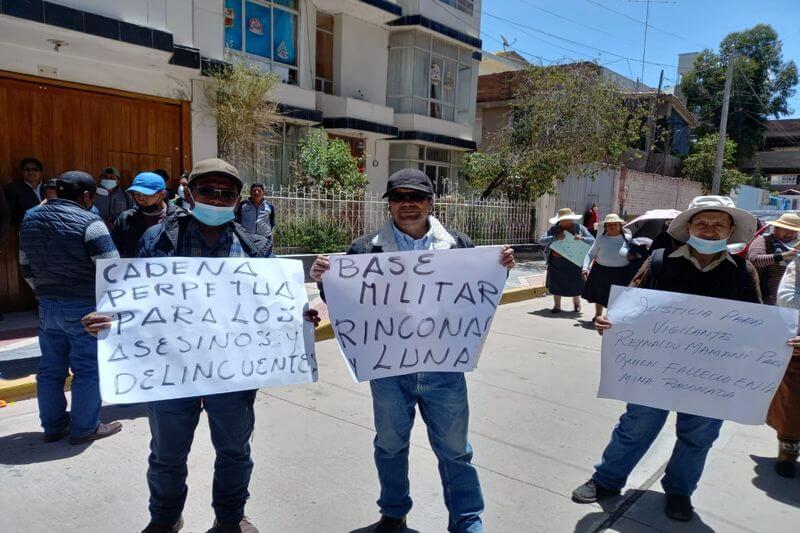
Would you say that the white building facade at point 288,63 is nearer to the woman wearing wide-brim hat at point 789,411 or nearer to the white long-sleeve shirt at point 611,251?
the white long-sleeve shirt at point 611,251

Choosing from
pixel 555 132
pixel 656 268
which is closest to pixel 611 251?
pixel 656 268

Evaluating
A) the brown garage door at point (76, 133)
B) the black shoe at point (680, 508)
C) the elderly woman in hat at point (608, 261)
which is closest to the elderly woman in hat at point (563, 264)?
the elderly woman in hat at point (608, 261)

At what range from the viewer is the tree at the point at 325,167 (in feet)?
40.7

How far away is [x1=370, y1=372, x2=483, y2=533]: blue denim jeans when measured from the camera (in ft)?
8.65

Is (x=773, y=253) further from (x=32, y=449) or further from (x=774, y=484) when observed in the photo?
(x=32, y=449)

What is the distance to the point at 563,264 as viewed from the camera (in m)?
8.78

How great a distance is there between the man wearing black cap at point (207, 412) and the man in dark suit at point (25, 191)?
5612 mm

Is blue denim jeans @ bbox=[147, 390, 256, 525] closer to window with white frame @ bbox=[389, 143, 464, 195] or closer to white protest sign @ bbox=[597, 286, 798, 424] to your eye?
white protest sign @ bbox=[597, 286, 798, 424]

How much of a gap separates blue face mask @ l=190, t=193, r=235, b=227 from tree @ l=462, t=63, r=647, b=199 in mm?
13685

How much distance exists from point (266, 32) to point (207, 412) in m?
13.0

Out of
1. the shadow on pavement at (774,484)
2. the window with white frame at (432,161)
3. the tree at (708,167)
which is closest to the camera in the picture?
the shadow on pavement at (774,484)

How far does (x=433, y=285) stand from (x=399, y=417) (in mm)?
670

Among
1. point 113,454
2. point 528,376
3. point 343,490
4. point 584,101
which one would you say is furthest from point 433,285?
point 584,101

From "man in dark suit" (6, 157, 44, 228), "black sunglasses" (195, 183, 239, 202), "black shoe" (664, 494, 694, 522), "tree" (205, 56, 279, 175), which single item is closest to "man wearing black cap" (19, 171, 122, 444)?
"black sunglasses" (195, 183, 239, 202)
